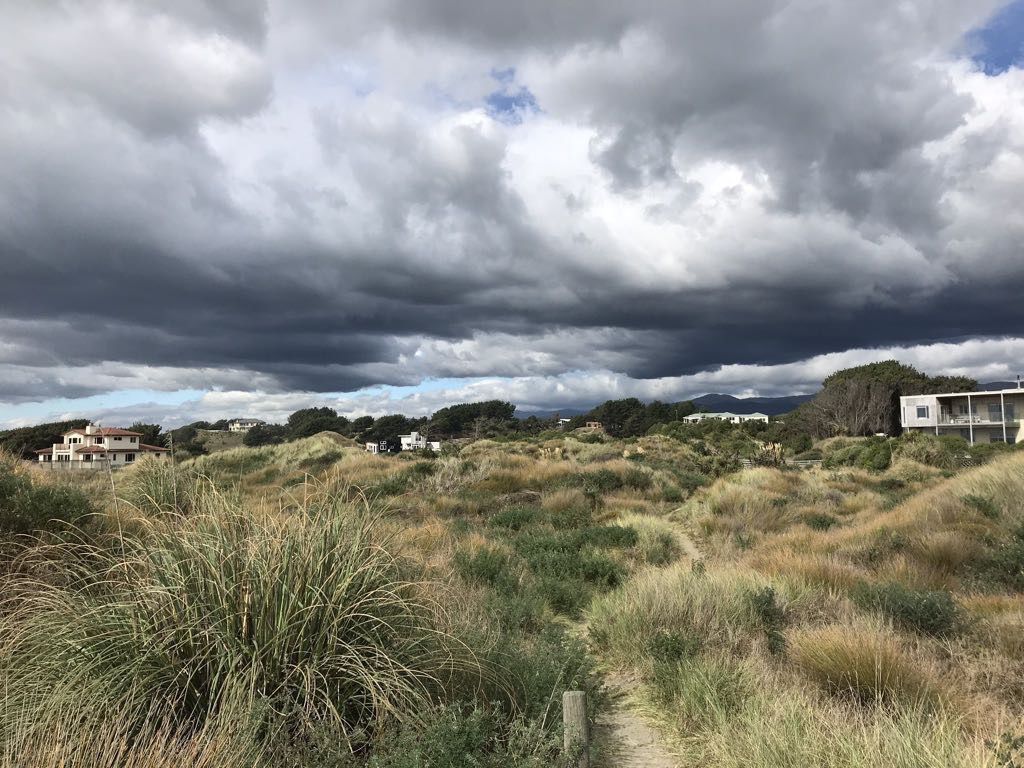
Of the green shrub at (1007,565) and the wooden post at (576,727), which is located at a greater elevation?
the wooden post at (576,727)

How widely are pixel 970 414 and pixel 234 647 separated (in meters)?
70.8

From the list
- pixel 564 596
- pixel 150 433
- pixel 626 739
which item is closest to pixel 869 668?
pixel 626 739

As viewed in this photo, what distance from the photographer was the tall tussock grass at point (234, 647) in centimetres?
366

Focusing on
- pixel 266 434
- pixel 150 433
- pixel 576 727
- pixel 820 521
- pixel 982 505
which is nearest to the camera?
pixel 576 727

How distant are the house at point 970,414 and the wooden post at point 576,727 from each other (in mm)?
65429

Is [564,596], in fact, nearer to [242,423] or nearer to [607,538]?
[607,538]

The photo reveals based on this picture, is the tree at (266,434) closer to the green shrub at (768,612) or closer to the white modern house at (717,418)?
the white modern house at (717,418)

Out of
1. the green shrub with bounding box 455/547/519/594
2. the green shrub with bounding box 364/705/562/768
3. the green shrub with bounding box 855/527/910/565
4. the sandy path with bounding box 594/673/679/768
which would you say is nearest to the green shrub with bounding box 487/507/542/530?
the green shrub with bounding box 455/547/519/594

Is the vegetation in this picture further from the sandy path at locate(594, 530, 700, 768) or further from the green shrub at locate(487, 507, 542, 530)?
the green shrub at locate(487, 507, 542, 530)

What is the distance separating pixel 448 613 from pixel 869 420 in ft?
244

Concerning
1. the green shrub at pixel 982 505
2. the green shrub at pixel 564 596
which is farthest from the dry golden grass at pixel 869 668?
the green shrub at pixel 982 505

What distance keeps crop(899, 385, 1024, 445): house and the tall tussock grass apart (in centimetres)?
6604

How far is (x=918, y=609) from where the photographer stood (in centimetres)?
693

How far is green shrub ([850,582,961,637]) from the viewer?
679cm
